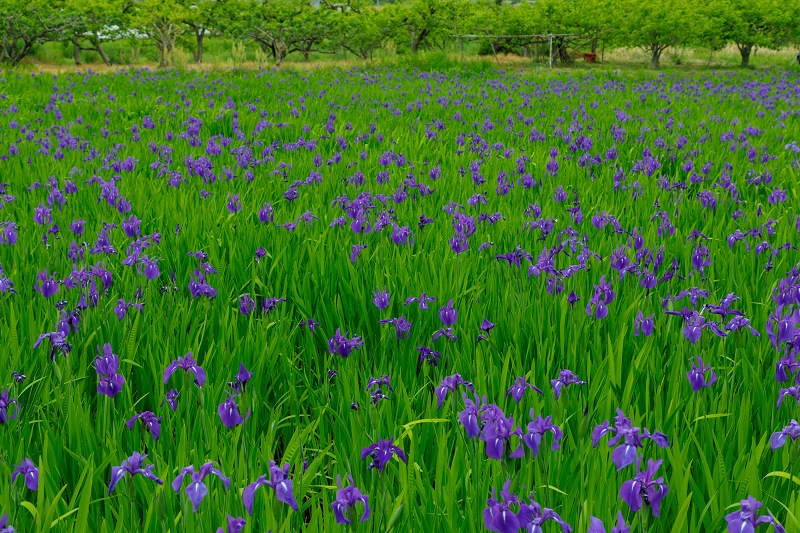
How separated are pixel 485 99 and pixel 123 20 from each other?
34504 millimetres

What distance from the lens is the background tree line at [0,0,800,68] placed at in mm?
25891

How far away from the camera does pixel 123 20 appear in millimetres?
36125

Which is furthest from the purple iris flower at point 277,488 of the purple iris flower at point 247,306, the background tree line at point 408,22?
the background tree line at point 408,22

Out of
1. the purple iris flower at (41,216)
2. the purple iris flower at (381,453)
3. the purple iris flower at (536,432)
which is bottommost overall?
the purple iris flower at (381,453)

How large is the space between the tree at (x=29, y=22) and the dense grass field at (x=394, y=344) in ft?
108

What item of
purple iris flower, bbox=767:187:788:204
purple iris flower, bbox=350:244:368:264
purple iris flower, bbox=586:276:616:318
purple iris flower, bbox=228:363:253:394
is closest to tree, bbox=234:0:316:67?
purple iris flower, bbox=767:187:788:204

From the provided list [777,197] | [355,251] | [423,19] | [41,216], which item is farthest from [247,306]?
[423,19]

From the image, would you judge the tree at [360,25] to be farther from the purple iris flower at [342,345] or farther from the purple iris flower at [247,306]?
the purple iris flower at [342,345]

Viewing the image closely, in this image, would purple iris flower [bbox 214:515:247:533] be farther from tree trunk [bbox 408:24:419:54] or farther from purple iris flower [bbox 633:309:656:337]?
tree trunk [bbox 408:24:419:54]

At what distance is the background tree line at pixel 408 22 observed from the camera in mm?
25891

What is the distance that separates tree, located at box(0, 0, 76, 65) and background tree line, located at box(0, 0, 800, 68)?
0.19 ft

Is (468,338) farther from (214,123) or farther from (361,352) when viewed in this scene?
(214,123)

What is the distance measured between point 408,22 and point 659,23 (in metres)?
13.3

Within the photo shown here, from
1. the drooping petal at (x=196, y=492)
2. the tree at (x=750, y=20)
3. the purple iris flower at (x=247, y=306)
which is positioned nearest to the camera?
the drooping petal at (x=196, y=492)
